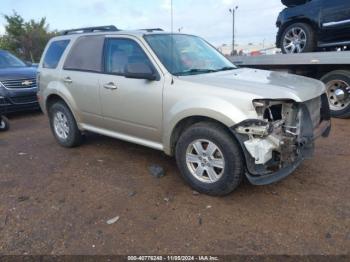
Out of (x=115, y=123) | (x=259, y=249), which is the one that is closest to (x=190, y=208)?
(x=259, y=249)

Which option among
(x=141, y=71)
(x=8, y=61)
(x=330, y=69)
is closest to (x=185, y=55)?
(x=141, y=71)

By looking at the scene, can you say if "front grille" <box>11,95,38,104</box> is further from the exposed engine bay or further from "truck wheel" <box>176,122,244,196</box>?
the exposed engine bay

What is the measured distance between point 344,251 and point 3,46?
125 feet

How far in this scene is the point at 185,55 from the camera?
4.42 meters

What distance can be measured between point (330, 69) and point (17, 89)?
738 cm

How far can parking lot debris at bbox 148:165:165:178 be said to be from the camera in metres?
4.44

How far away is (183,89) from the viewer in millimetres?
3803

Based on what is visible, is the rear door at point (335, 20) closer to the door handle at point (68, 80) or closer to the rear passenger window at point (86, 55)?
the rear passenger window at point (86, 55)

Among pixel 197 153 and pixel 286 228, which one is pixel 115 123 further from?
pixel 286 228

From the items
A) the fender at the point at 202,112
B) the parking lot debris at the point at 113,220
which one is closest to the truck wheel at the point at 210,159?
the fender at the point at 202,112

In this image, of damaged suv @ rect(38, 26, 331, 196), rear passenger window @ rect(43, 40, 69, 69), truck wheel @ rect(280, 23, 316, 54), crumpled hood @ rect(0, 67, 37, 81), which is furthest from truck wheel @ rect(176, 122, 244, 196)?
crumpled hood @ rect(0, 67, 37, 81)

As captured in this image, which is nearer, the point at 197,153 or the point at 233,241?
the point at 233,241

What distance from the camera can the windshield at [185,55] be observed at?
4.18 meters

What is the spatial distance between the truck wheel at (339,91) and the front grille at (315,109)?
2961 millimetres
